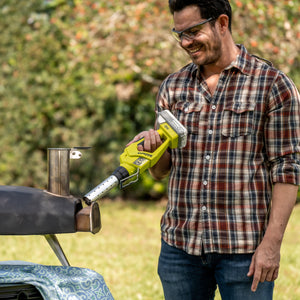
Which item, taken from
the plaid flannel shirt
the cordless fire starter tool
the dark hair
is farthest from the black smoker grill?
the dark hair

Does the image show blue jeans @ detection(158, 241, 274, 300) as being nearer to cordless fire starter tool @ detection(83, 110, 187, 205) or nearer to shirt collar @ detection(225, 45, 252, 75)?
cordless fire starter tool @ detection(83, 110, 187, 205)

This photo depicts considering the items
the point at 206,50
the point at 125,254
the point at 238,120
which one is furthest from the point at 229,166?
the point at 125,254

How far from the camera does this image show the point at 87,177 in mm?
8703

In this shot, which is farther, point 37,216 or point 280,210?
point 280,210

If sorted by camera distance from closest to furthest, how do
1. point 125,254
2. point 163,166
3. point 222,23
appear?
point 222,23 → point 163,166 → point 125,254

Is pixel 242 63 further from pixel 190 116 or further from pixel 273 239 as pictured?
pixel 273 239

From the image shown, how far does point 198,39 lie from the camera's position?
2.06 meters

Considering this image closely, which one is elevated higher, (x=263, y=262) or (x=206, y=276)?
(x=263, y=262)

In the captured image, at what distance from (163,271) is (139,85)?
20.9 feet

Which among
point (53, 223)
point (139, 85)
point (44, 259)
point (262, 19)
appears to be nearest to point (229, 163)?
point (53, 223)

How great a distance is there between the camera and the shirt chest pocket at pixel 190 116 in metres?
2.15

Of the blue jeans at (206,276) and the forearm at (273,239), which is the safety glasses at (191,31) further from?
the blue jeans at (206,276)

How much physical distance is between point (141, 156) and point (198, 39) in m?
0.50

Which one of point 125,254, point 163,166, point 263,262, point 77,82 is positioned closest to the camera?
point 263,262
